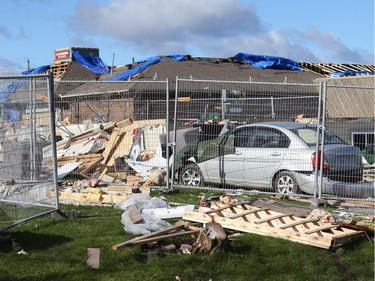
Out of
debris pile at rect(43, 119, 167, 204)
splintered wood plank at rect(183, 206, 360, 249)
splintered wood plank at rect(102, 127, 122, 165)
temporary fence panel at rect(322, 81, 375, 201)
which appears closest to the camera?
splintered wood plank at rect(183, 206, 360, 249)

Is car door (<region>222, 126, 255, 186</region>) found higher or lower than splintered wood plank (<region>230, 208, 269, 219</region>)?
higher

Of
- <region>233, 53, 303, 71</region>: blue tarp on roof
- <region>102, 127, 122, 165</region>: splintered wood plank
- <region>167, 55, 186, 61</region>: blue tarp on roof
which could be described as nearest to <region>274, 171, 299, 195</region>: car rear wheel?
<region>102, 127, 122, 165</region>: splintered wood plank

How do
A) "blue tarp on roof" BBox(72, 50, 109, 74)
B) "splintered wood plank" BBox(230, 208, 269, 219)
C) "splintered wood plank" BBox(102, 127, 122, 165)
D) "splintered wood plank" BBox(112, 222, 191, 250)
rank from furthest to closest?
"blue tarp on roof" BBox(72, 50, 109, 74) < "splintered wood plank" BBox(102, 127, 122, 165) < "splintered wood plank" BBox(230, 208, 269, 219) < "splintered wood plank" BBox(112, 222, 191, 250)

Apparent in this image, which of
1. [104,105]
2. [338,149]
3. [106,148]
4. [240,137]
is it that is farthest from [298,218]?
[104,105]

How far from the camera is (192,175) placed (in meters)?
12.8

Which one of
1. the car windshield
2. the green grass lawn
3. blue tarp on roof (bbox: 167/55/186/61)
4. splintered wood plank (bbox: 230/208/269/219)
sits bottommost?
the green grass lawn

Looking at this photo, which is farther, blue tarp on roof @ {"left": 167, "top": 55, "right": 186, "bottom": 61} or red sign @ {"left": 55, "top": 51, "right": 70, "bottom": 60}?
red sign @ {"left": 55, "top": 51, "right": 70, "bottom": 60}

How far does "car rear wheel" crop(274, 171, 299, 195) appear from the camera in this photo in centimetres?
1156

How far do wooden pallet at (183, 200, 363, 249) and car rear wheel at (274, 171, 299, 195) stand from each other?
315 centimetres

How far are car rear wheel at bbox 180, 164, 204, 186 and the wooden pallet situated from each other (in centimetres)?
405

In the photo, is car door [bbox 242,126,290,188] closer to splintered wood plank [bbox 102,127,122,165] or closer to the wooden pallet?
the wooden pallet

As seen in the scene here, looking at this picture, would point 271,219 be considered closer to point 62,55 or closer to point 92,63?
point 92,63

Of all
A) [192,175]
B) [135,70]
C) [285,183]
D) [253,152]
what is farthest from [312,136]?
[135,70]

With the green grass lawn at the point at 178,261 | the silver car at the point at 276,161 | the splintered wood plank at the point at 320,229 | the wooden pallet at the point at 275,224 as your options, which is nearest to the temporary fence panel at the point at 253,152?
the silver car at the point at 276,161
